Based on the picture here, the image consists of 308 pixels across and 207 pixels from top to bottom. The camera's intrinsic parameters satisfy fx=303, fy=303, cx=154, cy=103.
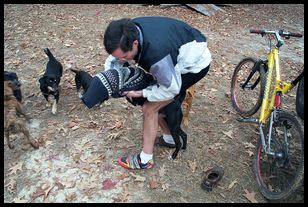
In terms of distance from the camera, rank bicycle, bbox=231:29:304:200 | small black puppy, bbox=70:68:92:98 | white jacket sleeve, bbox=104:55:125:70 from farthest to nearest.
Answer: small black puppy, bbox=70:68:92:98 < white jacket sleeve, bbox=104:55:125:70 < bicycle, bbox=231:29:304:200

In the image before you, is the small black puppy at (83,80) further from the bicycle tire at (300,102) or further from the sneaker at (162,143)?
the bicycle tire at (300,102)

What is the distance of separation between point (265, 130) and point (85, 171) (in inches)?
98.5

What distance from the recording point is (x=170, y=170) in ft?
14.1

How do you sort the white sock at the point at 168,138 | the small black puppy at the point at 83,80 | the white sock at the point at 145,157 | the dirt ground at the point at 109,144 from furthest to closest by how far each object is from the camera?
1. the small black puppy at the point at 83,80
2. the white sock at the point at 168,138
3. the white sock at the point at 145,157
4. the dirt ground at the point at 109,144

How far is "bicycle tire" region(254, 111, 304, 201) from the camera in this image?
133 inches

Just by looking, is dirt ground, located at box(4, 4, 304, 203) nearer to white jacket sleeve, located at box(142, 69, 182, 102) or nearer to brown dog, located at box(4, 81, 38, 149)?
brown dog, located at box(4, 81, 38, 149)

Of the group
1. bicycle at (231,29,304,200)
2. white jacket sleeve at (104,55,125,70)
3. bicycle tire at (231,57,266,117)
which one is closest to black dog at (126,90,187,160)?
white jacket sleeve at (104,55,125,70)

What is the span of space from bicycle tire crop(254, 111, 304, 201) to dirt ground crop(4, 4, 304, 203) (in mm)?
165

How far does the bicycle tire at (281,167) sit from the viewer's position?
3.37 m

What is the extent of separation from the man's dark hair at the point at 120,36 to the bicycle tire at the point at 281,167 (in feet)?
6.79

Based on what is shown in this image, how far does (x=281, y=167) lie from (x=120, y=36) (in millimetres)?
2512

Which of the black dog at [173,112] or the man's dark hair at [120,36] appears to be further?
the black dog at [173,112]

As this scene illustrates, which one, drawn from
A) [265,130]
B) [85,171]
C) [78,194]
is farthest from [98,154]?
[265,130]

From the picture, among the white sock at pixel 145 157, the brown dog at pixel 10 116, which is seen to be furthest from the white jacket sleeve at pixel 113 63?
the brown dog at pixel 10 116
